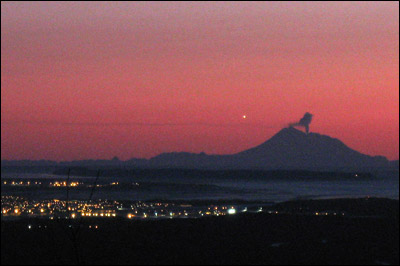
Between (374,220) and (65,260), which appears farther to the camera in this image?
(374,220)

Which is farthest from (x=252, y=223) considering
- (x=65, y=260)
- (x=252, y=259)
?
(x=65, y=260)

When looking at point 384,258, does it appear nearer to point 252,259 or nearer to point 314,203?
point 252,259

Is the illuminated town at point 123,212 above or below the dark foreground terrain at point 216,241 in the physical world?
above

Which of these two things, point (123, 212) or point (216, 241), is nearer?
point (216, 241)

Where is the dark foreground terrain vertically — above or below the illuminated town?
below

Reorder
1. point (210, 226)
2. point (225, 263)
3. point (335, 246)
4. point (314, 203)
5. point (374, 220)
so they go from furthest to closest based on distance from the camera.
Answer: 1. point (314, 203)
2. point (374, 220)
3. point (210, 226)
4. point (335, 246)
5. point (225, 263)

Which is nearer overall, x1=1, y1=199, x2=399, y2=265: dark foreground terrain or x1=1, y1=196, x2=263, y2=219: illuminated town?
x1=1, y1=199, x2=399, y2=265: dark foreground terrain

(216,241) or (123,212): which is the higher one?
(123,212)

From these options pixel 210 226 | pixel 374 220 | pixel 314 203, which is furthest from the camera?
pixel 314 203
